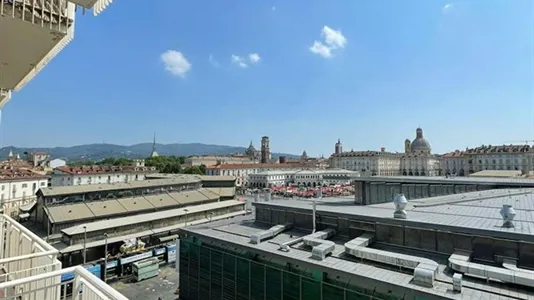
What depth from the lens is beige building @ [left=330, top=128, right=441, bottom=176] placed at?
118 meters

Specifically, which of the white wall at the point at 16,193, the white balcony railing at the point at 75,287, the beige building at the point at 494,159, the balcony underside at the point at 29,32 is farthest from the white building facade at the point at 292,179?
the white balcony railing at the point at 75,287

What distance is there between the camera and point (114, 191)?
3356 centimetres

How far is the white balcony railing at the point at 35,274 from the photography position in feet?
9.83

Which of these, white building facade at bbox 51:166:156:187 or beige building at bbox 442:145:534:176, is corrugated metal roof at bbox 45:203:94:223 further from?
beige building at bbox 442:145:534:176

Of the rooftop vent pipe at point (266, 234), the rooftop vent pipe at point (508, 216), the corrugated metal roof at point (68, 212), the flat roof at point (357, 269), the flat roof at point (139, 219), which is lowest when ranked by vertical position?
the flat roof at point (139, 219)

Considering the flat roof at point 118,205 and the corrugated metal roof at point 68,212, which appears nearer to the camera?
the corrugated metal roof at point 68,212

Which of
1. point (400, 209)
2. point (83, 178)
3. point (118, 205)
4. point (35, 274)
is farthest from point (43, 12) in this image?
point (83, 178)

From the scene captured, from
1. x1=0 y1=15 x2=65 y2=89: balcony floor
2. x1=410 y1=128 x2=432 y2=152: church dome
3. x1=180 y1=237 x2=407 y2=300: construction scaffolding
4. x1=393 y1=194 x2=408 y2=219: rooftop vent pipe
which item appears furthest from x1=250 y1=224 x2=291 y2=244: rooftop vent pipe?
x1=410 y1=128 x2=432 y2=152: church dome

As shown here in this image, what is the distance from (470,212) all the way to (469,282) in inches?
214

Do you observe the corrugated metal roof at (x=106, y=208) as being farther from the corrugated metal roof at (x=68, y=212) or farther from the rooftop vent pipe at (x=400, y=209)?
the rooftop vent pipe at (x=400, y=209)

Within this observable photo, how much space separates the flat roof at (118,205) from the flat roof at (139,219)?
126 centimetres

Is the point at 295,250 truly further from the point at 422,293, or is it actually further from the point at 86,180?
the point at 86,180

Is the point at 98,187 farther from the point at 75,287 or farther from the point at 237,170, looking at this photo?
the point at 237,170

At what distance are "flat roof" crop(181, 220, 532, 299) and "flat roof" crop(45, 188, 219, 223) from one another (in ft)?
59.2
